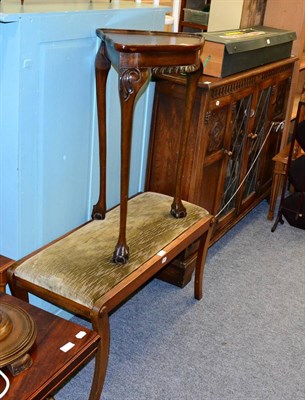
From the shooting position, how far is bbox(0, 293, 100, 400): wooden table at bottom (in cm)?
133

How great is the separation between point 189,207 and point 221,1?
4.64 feet

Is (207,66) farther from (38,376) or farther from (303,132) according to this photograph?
(38,376)

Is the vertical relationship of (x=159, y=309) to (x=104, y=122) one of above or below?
below

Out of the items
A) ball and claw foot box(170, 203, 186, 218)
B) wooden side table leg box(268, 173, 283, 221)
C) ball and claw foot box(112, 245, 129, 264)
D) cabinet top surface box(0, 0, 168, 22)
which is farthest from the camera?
wooden side table leg box(268, 173, 283, 221)

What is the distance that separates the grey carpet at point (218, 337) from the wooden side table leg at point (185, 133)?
1.62 feet

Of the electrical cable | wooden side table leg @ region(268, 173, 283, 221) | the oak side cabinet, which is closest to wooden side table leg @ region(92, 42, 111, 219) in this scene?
the oak side cabinet

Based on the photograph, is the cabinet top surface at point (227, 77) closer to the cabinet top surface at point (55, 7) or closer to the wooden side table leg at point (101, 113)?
the cabinet top surface at point (55, 7)

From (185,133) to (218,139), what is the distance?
46 centimetres

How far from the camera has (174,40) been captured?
2002mm

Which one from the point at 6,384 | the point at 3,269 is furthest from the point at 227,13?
the point at 6,384

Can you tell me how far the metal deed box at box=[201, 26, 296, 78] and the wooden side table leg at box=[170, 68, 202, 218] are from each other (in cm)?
38

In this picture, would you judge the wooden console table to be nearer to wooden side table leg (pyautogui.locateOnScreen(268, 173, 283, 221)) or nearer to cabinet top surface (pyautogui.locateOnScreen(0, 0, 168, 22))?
cabinet top surface (pyautogui.locateOnScreen(0, 0, 168, 22))

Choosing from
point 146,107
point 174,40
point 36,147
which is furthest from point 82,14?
point 146,107

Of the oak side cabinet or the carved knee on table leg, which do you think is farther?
the oak side cabinet
